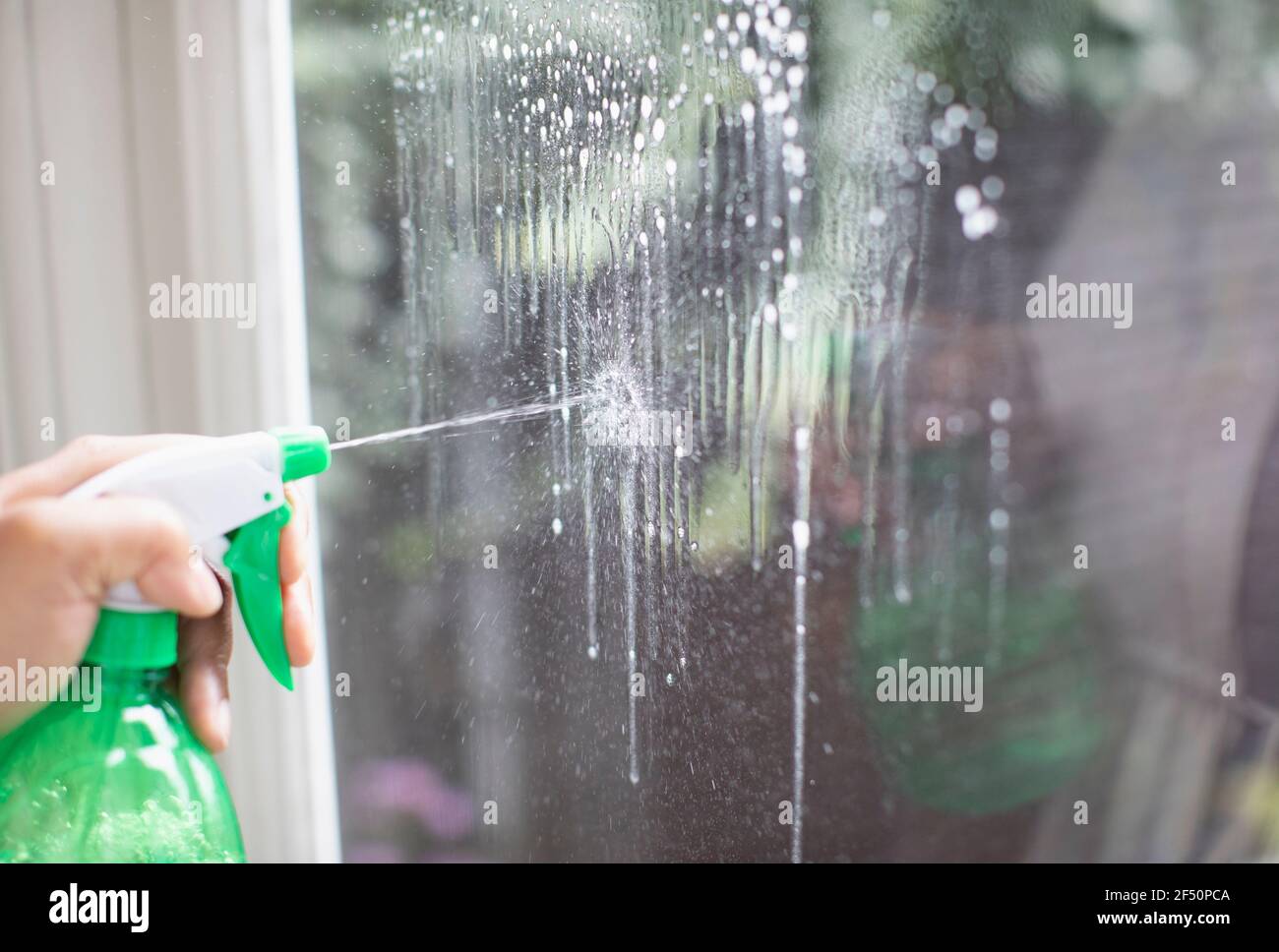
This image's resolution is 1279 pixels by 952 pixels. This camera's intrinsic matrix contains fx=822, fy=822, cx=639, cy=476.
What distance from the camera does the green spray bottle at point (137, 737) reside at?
0.38 m

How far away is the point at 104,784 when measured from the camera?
380mm

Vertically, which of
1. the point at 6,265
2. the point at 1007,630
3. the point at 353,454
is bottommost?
the point at 1007,630

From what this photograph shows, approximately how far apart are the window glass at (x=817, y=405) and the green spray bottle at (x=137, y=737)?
14cm

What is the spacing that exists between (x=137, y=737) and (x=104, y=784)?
24 millimetres

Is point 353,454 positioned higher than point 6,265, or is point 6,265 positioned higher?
point 6,265

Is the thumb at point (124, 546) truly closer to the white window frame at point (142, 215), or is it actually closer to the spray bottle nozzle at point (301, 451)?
the spray bottle nozzle at point (301, 451)

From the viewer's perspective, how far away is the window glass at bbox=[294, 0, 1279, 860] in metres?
0.43

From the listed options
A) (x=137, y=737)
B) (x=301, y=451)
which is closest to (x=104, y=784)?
(x=137, y=737)

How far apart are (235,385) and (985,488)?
0.45m

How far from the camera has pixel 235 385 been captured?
516 mm

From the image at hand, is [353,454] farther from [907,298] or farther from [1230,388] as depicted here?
[1230,388]

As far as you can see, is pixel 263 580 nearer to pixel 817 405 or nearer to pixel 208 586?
pixel 208 586

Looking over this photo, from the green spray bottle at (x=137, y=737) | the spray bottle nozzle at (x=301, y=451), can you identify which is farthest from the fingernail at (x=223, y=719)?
the spray bottle nozzle at (x=301, y=451)
